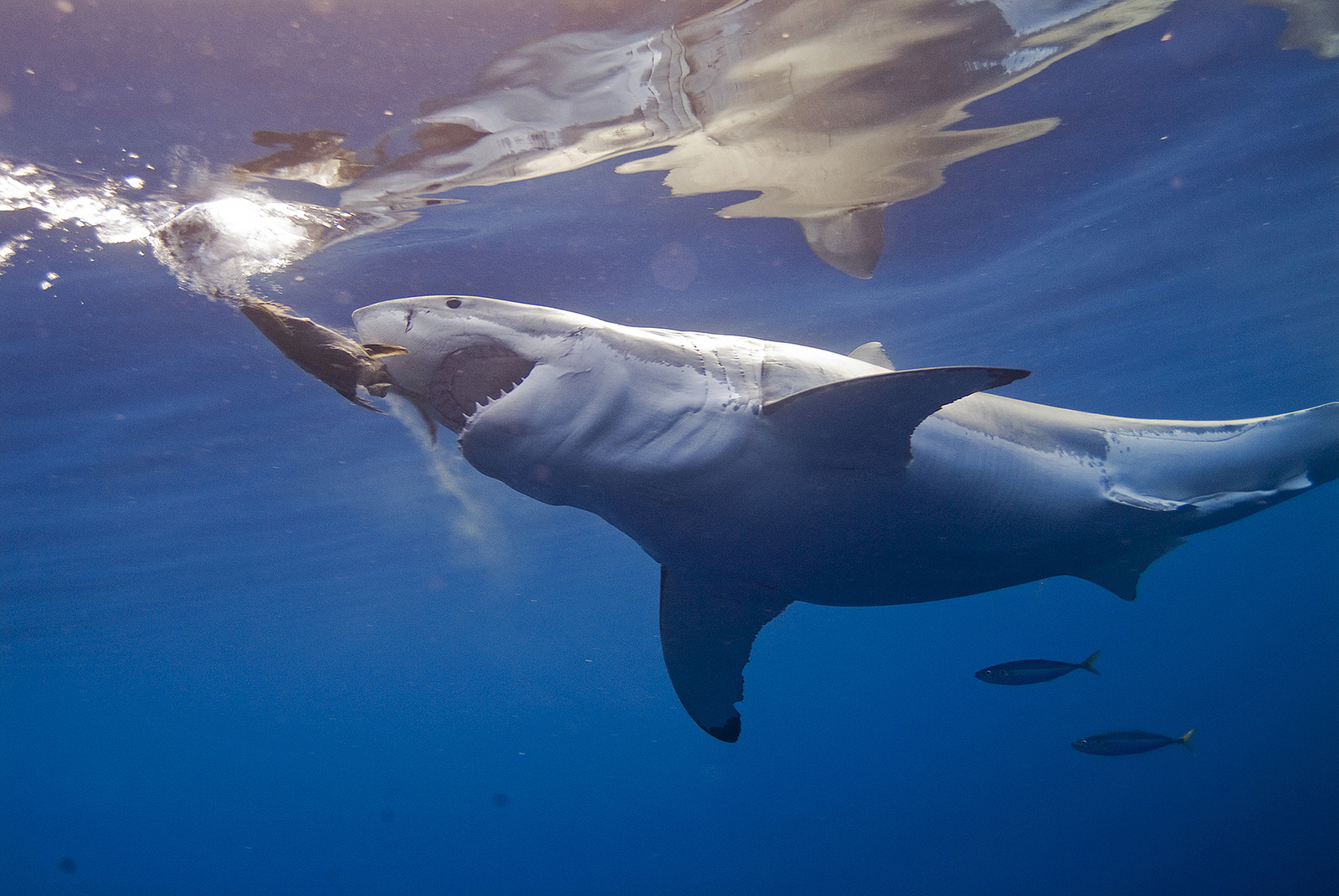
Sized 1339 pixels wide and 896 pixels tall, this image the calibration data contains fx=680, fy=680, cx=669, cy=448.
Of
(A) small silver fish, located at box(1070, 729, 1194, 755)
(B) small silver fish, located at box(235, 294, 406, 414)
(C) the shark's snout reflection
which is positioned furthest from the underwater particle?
(A) small silver fish, located at box(1070, 729, 1194, 755)

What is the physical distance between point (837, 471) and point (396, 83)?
18.7 feet

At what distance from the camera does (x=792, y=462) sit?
329 cm

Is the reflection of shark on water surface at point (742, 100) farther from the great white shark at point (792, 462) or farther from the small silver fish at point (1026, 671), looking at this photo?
the small silver fish at point (1026, 671)

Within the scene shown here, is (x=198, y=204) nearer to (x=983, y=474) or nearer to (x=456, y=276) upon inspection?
(x=456, y=276)

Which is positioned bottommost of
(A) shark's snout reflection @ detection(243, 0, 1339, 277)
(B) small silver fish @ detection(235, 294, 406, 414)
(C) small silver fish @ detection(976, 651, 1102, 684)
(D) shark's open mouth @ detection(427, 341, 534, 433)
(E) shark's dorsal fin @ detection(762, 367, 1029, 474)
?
(C) small silver fish @ detection(976, 651, 1102, 684)

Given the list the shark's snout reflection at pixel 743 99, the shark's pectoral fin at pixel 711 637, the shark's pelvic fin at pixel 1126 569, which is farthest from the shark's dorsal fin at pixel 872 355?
the shark's snout reflection at pixel 743 99

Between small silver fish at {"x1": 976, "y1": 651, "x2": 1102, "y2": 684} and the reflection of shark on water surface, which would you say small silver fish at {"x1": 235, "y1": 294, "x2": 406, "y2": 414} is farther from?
small silver fish at {"x1": 976, "y1": 651, "x2": 1102, "y2": 684}

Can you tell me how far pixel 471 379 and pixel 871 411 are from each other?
5.89 feet

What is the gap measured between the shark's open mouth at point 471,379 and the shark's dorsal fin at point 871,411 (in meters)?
1.18

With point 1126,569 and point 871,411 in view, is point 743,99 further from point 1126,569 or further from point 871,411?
point 1126,569

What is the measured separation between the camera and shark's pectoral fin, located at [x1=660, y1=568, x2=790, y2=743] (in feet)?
14.0

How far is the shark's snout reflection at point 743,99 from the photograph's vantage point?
639cm

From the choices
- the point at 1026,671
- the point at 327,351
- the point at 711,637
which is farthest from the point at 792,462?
the point at 1026,671

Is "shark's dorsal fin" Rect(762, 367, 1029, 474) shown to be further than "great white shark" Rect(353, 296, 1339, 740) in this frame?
No
